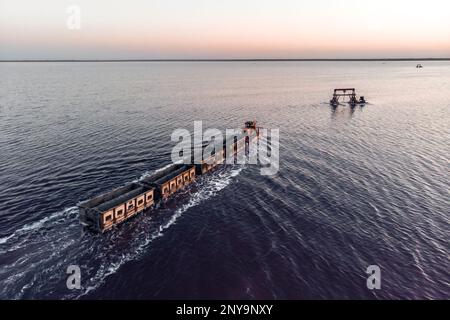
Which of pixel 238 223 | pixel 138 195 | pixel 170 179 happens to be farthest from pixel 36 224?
pixel 238 223

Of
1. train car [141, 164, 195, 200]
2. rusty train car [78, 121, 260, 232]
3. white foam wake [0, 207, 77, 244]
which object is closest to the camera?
white foam wake [0, 207, 77, 244]

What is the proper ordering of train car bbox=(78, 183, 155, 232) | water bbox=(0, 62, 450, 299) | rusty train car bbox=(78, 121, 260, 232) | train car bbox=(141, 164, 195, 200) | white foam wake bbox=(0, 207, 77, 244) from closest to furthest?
water bbox=(0, 62, 450, 299), white foam wake bbox=(0, 207, 77, 244), train car bbox=(78, 183, 155, 232), rusty train car bbox=(78, 121, 260, 232), train car bbox=(141, 164, 195, 200)

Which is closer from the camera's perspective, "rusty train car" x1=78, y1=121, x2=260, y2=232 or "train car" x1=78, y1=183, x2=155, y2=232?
"train car" x1=78, y1=183, x2=155, y2=232

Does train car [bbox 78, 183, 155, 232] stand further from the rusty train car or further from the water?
the water

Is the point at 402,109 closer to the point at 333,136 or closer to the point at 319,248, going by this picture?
the point at 333,136

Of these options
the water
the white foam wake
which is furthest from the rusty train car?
the white foam wake

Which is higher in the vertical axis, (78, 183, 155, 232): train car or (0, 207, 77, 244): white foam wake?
(78, 183, 155, 232): train car

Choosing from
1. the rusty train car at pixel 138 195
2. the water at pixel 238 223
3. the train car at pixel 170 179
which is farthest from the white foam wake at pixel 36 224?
the train car at pixel 170 179
